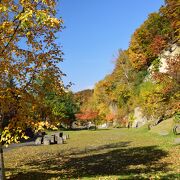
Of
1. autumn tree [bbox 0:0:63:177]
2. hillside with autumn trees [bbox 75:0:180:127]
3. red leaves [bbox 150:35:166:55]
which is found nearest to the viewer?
autumn tree [bbox 0:0:63:177]

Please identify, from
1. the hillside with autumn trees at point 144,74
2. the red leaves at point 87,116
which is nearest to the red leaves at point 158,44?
the hillside with autumn trees at point 144,74

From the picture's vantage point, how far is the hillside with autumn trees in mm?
60406

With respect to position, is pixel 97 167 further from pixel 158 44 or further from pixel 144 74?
pixel 144 74

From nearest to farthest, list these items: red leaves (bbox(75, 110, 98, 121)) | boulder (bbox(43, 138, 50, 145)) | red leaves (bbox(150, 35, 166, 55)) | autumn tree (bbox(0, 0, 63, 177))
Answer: autumn tree (bbox(0, 0, 63, 177)) → boulder (bbox(43, 138, 50, 145)) → red leaves (bbox(150, 35, 166, 55)) → red leaves (bbox(75, 110, 98, 121))

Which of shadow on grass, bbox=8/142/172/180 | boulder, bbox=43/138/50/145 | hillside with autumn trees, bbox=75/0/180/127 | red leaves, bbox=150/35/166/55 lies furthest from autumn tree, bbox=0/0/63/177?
red leaves, bbox=150/35/166/55

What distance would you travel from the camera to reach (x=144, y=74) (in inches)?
2832

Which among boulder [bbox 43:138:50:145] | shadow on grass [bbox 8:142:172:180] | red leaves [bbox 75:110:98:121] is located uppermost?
red leaves [bbox 75:110:98:121]

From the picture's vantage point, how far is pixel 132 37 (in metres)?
77.4

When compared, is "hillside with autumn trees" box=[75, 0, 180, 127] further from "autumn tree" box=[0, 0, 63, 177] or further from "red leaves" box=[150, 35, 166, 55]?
"autumn tree" box=[0, 0, 63, 177]

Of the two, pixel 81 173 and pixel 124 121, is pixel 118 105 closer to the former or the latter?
pixel 124 121

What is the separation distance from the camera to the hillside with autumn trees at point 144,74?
2378 inches

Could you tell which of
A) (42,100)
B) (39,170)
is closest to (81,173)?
(39,170)

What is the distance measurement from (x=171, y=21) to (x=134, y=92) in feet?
58.7

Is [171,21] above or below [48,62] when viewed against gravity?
above
